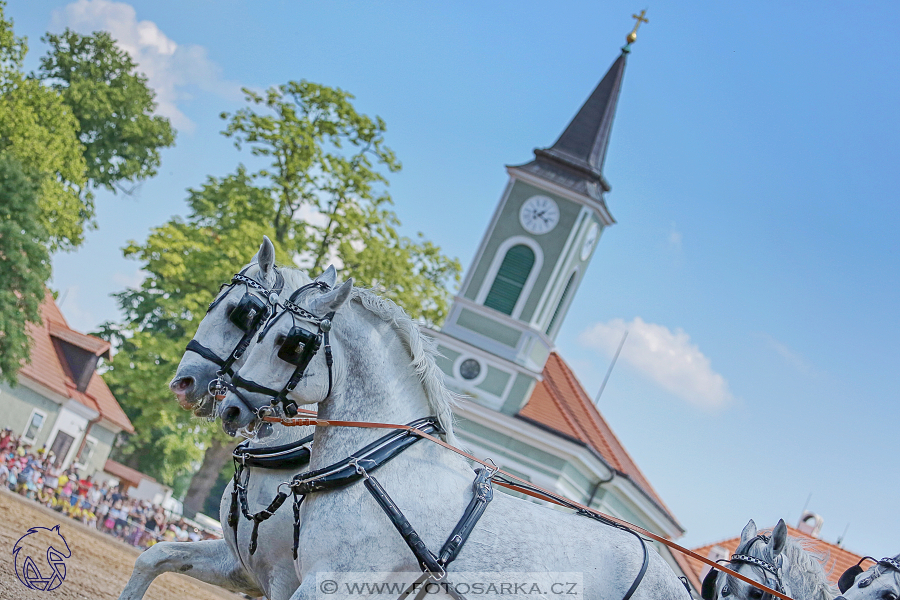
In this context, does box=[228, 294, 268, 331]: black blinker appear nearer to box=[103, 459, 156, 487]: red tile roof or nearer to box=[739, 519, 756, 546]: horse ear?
box=[739, 519, 756, 546]: horse ear

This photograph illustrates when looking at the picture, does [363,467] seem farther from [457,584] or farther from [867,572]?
[867,572]

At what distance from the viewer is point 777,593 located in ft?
17.3

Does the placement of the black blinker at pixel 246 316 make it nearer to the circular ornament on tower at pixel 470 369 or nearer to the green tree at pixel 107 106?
the circular ornament on tower at pixel 470 369

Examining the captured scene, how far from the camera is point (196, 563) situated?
6.20m

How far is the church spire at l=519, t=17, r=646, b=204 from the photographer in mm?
28859

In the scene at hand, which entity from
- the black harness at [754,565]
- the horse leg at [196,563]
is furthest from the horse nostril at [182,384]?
the black harness at [754,565]

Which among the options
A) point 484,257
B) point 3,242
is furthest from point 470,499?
point 484,257

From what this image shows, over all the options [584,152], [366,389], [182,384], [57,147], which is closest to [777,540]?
[366,389]

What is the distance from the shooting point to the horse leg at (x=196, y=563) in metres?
6.00

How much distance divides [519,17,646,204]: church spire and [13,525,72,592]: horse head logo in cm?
2010

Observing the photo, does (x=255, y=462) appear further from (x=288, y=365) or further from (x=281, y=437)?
(x=288, y=365)

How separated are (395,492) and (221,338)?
133cm

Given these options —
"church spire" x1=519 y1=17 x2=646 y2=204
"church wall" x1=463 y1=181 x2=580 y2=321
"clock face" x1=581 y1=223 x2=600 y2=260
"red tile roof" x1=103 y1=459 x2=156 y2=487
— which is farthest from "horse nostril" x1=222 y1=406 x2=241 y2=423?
"red tile roof" x1=103 y1=459 x2=156 y2=487

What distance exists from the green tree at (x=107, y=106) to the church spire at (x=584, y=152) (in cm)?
1809
